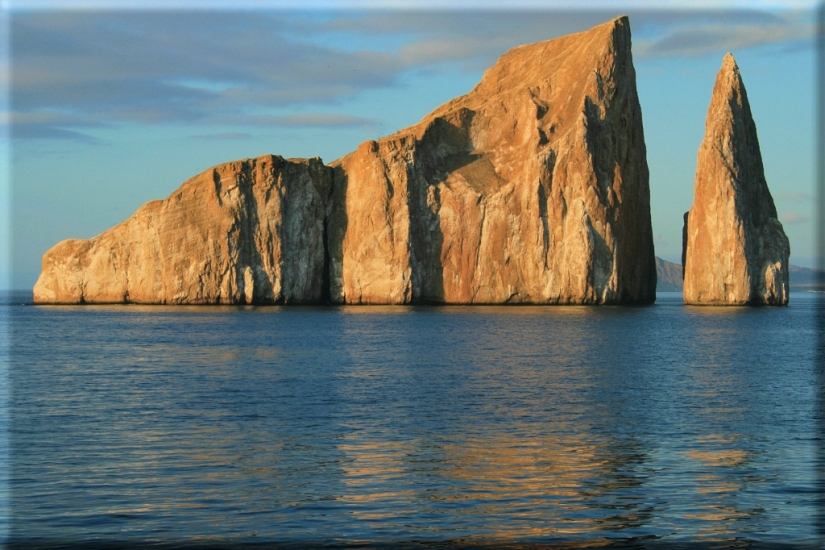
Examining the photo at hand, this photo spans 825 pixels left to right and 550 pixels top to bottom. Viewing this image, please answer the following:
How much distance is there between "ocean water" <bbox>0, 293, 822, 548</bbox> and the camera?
59.2 ft

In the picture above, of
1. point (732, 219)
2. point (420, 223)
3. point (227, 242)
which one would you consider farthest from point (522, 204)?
point (227, 242)

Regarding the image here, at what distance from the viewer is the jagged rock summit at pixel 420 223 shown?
109688mm

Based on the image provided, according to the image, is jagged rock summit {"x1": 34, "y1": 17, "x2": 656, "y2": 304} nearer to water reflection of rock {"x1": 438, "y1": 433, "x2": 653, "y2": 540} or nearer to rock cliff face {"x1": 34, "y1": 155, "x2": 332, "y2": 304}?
rock cliff face {"x1": 34, "y1": 155, "x2": 332, "y2": 304}

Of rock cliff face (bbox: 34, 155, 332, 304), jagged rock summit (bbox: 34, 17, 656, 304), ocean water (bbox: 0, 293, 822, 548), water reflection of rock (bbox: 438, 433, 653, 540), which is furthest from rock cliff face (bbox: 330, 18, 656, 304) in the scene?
water reflection of rock (bbox: 438, 433, 653, 540)

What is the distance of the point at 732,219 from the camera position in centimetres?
10338

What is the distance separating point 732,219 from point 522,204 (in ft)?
74.6

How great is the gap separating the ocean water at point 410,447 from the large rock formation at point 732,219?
51.1 metres

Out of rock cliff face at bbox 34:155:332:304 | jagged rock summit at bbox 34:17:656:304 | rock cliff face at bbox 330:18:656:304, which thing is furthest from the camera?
rock cliff face at bbox 34:155:332:304

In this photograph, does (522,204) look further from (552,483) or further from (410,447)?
(552,483)

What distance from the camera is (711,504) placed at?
1959 cm

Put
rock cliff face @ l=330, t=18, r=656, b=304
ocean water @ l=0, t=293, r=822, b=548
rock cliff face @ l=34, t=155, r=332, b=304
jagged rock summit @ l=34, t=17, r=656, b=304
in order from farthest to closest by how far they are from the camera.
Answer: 1. rock cliff face @ l=34, t=155, r=332, b=304
2. jagged rock summit @ l=34, t=17, r=656, b=304
3. rock cliff face @ l=330, t=18, r=656, b=304
4. ocean water @ l=0, t=293, r=822, b=548

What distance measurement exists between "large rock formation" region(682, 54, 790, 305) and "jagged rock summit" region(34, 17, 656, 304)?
871cm

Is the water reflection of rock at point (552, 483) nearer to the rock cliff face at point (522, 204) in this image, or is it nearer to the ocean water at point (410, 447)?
the ocean water at point (410, 447)

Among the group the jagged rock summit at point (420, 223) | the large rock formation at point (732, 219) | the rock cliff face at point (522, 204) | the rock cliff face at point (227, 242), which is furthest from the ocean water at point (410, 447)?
the rock cliff face at point (227, 242)
